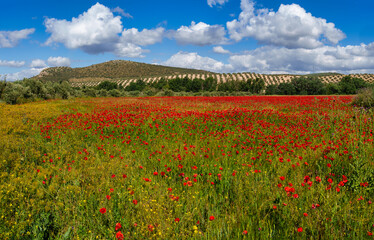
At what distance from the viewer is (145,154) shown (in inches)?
209

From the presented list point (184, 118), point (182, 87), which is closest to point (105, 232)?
point (184, 118)

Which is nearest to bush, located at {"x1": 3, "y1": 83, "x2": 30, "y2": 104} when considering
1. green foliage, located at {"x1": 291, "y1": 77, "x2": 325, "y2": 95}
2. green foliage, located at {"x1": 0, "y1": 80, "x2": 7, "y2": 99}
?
green foliage, located at {"x1": 0, "y1": 80, "x2": 7, "y2": 99}

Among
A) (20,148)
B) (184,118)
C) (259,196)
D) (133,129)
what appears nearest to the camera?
Answer: (259,196)

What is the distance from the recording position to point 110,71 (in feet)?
420

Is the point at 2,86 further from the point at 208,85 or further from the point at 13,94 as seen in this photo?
the point at 208,85

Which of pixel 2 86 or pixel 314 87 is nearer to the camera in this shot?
pixel 2 86

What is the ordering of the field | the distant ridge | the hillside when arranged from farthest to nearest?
1. the hillside
2. the distant ridge
3. the field

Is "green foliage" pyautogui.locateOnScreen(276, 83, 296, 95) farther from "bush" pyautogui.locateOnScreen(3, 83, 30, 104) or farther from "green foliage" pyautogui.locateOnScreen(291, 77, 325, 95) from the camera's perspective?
"bush" pyautogui.locateOnScreen(3, 83, 30, 104)

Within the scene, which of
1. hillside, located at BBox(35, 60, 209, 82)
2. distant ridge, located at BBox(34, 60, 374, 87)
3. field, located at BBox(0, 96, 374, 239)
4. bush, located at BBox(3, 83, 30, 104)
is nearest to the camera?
field, located at BBox(0, 96, 374, 239)

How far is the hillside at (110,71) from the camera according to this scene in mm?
116494

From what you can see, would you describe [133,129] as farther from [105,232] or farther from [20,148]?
[105,232]

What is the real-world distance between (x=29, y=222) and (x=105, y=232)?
2.96 ft

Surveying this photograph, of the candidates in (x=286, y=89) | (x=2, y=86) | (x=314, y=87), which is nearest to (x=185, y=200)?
(x=2, y=86)

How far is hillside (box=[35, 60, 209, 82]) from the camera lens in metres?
116
